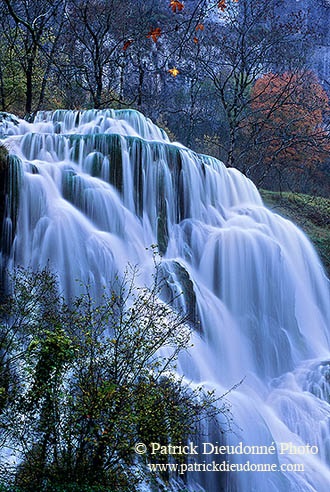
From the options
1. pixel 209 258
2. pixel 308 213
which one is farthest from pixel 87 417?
pixel 308 213

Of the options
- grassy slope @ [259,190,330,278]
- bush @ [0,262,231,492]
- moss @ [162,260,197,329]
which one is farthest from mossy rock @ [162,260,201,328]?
grassy slope @ [259,190,330,278]

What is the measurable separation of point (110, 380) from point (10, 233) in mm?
5323

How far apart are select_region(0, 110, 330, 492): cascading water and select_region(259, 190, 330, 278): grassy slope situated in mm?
2372

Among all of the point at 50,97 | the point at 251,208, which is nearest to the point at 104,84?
the point at 50,97

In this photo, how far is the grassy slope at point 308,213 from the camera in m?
15.9

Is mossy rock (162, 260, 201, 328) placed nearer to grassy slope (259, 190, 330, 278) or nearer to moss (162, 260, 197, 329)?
moss (162, 260, 197, 329)

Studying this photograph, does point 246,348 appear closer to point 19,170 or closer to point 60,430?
point 60,430

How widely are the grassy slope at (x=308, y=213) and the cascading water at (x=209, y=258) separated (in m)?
2.37

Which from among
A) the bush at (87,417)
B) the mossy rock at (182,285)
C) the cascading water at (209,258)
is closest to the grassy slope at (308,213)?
the cascading water at (209,258)

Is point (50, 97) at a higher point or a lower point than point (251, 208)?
higher

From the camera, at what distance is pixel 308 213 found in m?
18.9

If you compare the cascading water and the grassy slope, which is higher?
the grassy slope

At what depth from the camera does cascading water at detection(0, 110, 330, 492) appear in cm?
761

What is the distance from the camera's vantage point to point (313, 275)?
42.7ft
